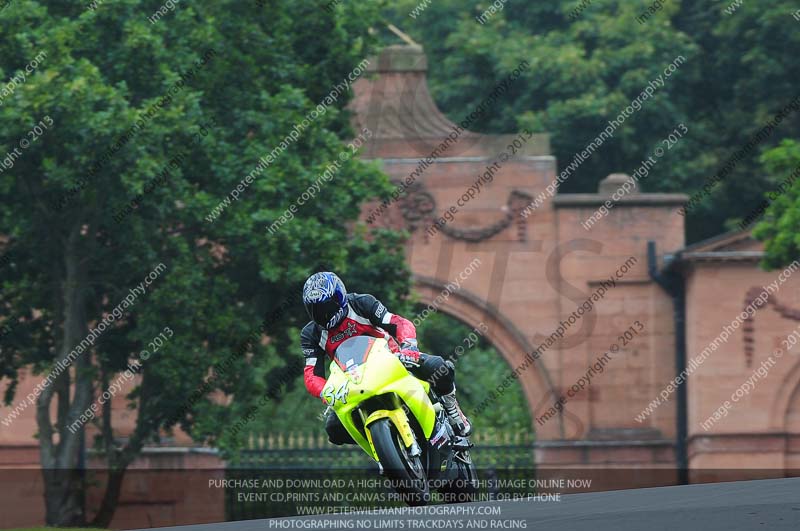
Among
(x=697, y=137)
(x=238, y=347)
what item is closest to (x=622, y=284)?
(x=697, y=137)

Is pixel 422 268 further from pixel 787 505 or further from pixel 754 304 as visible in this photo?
pixel 787 505

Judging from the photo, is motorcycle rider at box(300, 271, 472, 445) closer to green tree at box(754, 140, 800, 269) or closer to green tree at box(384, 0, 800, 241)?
green tree at box(754, 140, 800, 269)

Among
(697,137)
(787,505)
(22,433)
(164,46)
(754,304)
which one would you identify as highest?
(697,137)

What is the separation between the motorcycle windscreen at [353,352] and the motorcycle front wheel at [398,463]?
0.48 metres

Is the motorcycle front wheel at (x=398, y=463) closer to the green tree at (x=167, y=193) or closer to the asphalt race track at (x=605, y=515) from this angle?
the asphalt race track at (x=605, y=515)

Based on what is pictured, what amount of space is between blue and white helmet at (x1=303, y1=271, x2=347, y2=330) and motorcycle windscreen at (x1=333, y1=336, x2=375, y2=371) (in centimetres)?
20

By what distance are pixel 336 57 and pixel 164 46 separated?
2742mm

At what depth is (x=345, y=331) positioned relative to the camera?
1287cm

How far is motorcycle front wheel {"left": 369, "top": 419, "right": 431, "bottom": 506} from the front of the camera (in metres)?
12.3

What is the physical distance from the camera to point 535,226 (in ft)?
97.9

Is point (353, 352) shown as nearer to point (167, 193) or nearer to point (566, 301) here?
point (167, 193)

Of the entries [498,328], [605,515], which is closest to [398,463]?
[605,515]

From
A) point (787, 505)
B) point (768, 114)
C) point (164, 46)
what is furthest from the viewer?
point (768, 114)

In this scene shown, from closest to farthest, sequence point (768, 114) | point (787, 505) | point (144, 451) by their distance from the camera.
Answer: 1. point (787, 505)
2. point (144, 451)
3. point (768, 114)
